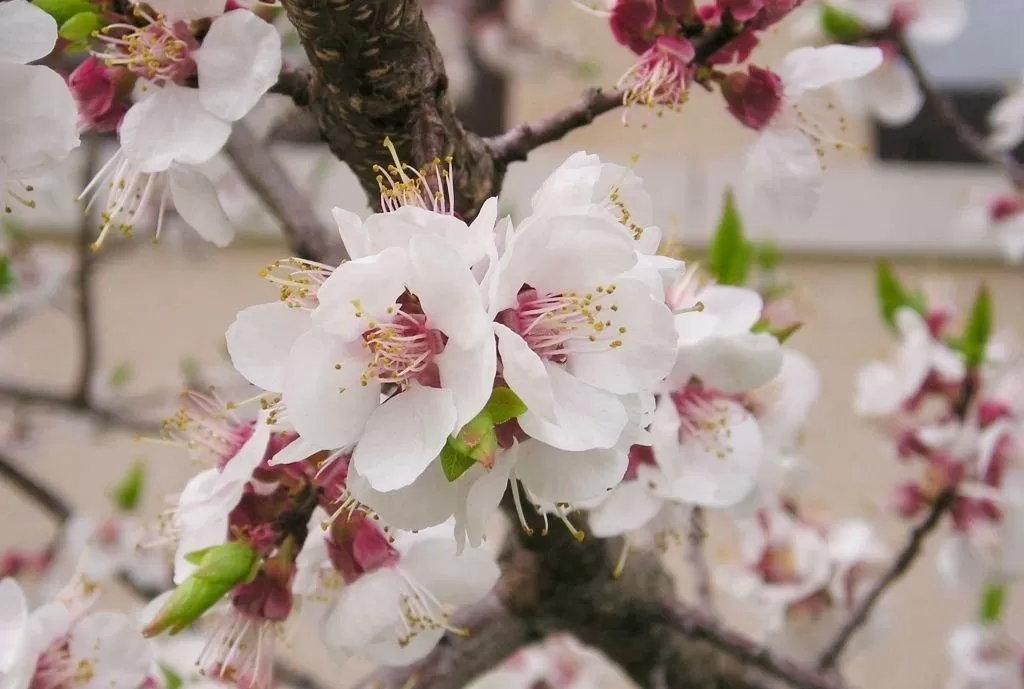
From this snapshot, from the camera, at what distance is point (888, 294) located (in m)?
0.71

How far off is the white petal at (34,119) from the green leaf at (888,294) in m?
0.58

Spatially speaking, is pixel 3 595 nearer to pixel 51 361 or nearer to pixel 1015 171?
pixel 1015 171

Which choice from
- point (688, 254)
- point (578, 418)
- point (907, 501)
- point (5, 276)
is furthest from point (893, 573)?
point (688, 254)

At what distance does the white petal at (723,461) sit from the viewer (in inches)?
16.4

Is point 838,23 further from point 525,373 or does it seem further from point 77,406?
point 77,406

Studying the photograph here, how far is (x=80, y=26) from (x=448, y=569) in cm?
28

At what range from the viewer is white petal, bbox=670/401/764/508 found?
417 millimetres

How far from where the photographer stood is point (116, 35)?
0.38 m

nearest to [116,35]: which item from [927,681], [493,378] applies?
[493,378]

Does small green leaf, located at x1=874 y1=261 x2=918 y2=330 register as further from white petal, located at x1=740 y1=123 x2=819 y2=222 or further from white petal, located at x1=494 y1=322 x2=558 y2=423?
white petal, located at x1=494 y1=322 x2=558 y2=423

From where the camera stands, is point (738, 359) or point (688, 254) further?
point (688, 254)

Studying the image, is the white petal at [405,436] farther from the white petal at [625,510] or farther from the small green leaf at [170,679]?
the small green leaf at [170,679]

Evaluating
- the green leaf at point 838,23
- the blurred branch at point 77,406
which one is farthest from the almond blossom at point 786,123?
the blurred branch at point 77,406

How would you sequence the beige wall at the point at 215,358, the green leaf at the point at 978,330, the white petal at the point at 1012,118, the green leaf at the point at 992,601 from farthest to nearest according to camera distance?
the beige wall at the point at 215,358 < the white petal at the point at 1012,118 < the green leaf at the point at 992,601 < the green leaf at the point at 978,330
